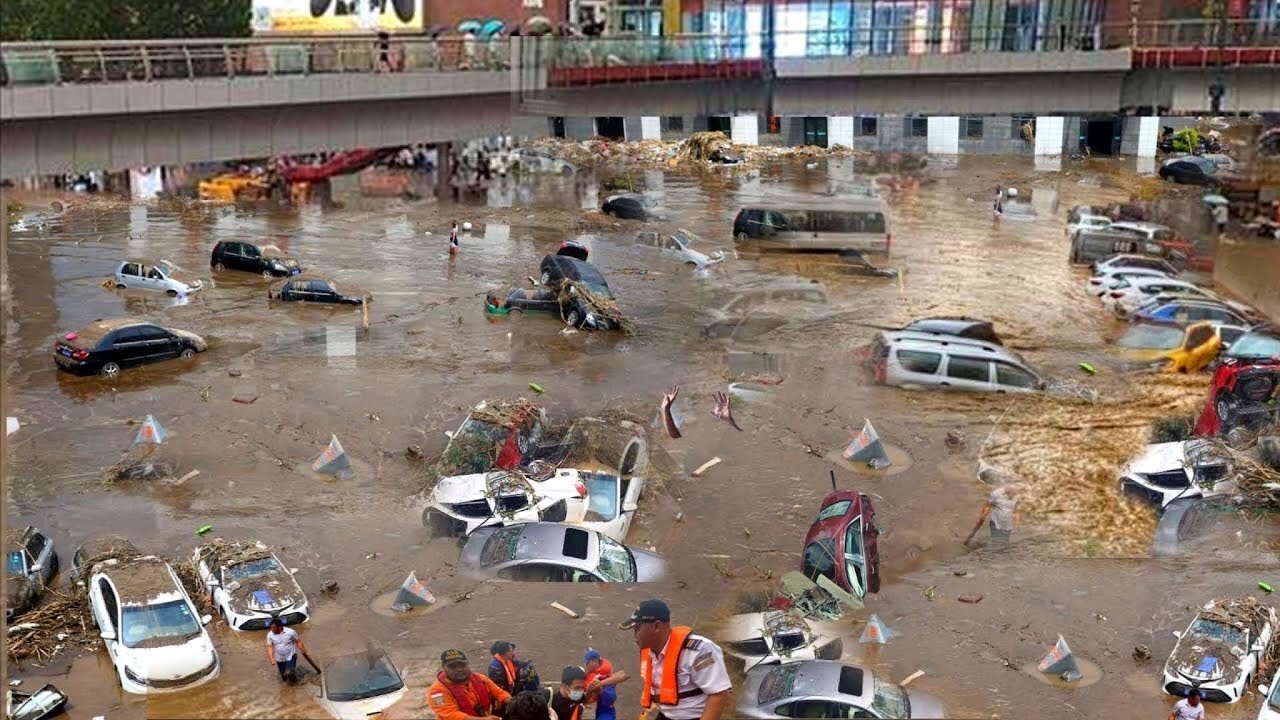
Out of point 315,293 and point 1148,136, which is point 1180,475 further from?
point 1148,136

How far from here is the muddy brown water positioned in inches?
565

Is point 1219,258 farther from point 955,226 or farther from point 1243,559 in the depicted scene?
point 1243,559

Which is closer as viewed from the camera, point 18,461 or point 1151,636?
point 1151,636

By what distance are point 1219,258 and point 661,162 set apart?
20464mm

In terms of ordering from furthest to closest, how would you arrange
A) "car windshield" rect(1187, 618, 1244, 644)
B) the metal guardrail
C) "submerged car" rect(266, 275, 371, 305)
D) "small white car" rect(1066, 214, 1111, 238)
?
"small white car" rect(1066, 214, 1111, 238)
"submerged car" rect(266, 275, 371, 305)
the metal guardrail
"car windshield" rect(1187, 618, 1244, 644)

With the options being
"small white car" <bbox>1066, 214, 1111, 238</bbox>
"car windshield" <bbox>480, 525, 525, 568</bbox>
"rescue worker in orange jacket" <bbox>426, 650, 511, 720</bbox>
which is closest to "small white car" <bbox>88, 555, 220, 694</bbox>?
"car windshield" <bbox>480, 525, 525, 568</bbox>

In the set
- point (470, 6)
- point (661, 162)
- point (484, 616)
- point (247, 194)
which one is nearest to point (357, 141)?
point (484, 616)

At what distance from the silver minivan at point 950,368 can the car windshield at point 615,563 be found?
399 inches

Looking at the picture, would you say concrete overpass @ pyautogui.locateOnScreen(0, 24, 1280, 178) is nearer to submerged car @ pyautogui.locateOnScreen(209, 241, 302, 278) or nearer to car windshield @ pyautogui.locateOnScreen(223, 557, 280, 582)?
submerged car @ pyautogui.locateOnScreen(209, 241, 302, 278)

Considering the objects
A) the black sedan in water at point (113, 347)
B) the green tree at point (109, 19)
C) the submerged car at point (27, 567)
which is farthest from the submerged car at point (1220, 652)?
the green tree at point (109, 19)

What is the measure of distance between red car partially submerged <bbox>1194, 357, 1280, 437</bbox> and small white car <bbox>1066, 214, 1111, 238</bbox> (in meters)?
15.0

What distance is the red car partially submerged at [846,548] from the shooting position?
15641 millimetres

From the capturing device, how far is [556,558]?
15.4m

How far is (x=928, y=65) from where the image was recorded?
35.3 meters
